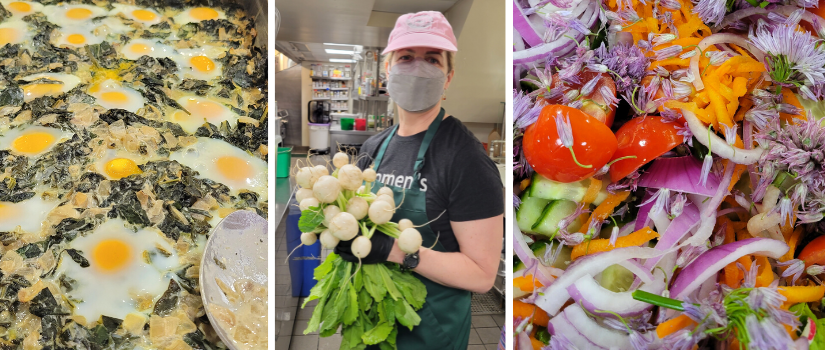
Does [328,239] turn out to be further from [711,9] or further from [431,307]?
[711,9]

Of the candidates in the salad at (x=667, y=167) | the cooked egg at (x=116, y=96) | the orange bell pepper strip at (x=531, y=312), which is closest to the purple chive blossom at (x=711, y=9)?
the salad at (x=667, y=167)

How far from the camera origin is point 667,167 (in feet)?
1.99

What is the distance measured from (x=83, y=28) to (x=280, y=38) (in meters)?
1.04

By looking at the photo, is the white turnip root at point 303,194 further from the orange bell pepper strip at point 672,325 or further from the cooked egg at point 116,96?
the cooked egg at point 116,96

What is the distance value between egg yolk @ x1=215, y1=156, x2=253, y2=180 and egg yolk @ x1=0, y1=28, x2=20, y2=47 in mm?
819

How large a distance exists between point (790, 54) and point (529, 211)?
0.38 metres

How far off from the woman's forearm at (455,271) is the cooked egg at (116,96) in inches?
Result: 38.0

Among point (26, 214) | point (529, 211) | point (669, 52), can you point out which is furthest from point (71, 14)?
point (669, 52)

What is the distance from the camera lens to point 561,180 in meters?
0.59

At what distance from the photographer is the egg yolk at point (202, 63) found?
130cm

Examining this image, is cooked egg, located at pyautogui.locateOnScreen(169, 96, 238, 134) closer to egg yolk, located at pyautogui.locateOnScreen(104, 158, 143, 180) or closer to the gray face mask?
egg yolk, located at pyautogui.locateOnScreen(104, 158, 143, 180)

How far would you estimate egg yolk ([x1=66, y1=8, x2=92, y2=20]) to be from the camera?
1397 millimetres

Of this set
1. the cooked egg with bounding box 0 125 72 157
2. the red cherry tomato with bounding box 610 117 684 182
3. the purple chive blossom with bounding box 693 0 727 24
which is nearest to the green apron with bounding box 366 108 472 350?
the red cherry tomato with bounding box 610 117 684 182

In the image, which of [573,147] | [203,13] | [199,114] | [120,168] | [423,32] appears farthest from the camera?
[203,13]
